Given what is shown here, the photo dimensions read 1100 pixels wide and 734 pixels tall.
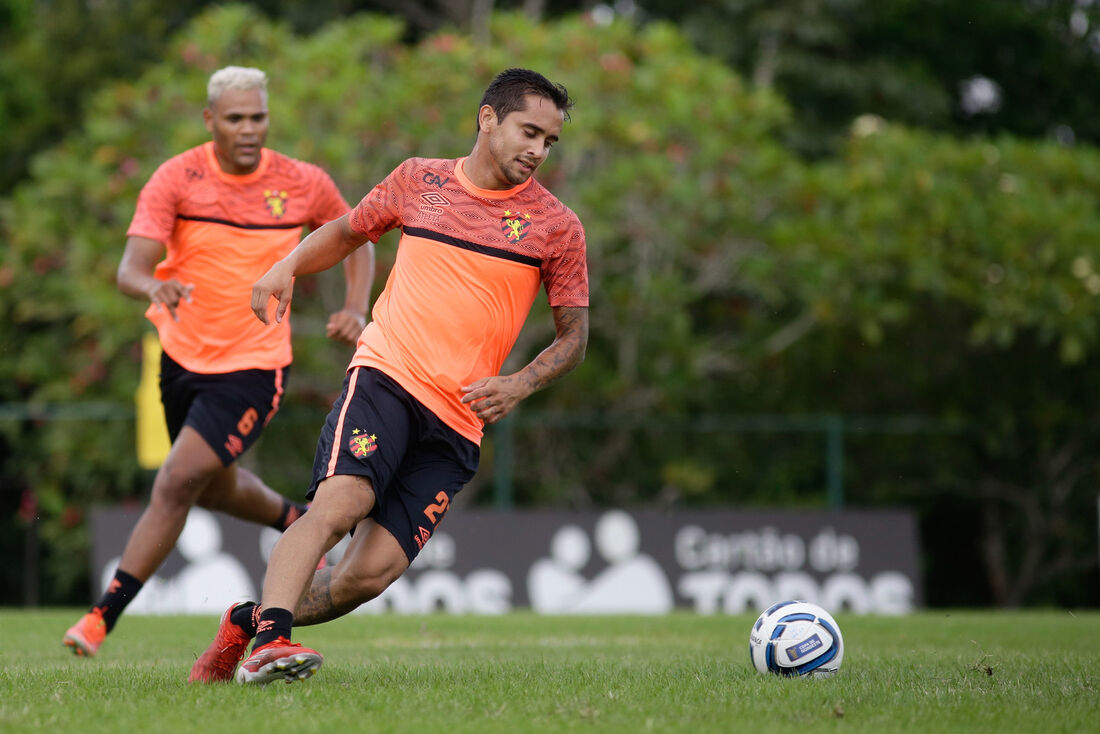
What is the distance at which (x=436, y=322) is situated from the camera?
16.7ft

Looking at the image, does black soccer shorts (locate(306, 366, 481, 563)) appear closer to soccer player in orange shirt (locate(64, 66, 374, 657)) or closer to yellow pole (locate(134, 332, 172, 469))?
soccer player in orange shirt (locate(64, 66, 374, 657))

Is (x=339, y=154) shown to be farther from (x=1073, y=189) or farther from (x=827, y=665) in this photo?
(x=827, y=665)

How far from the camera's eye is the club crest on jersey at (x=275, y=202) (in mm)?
6871

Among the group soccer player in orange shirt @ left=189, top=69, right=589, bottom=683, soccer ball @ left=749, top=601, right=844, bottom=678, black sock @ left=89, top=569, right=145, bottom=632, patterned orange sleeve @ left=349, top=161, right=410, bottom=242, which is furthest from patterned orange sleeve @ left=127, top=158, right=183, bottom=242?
soccer ball @ left=749, top=601, right=844, bottom=678

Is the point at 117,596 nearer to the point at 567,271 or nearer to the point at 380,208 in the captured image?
the point at 380,208

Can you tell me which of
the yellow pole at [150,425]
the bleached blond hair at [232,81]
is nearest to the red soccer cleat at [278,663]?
the bleached blond hair at [232,81]

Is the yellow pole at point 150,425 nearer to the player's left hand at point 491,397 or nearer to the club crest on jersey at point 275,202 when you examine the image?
the club crest on jersey at point 275,202

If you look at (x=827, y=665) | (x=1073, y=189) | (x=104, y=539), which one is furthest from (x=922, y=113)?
(x=827, y=665)

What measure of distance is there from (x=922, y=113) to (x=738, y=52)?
3.03m

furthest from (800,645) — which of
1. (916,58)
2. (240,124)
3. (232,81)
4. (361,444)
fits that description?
(916,58)

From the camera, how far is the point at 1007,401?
54.2 ft

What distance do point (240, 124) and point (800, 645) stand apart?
3.65m

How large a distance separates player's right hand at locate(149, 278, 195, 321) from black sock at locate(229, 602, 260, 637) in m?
1.92

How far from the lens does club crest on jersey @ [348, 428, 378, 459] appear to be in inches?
194
